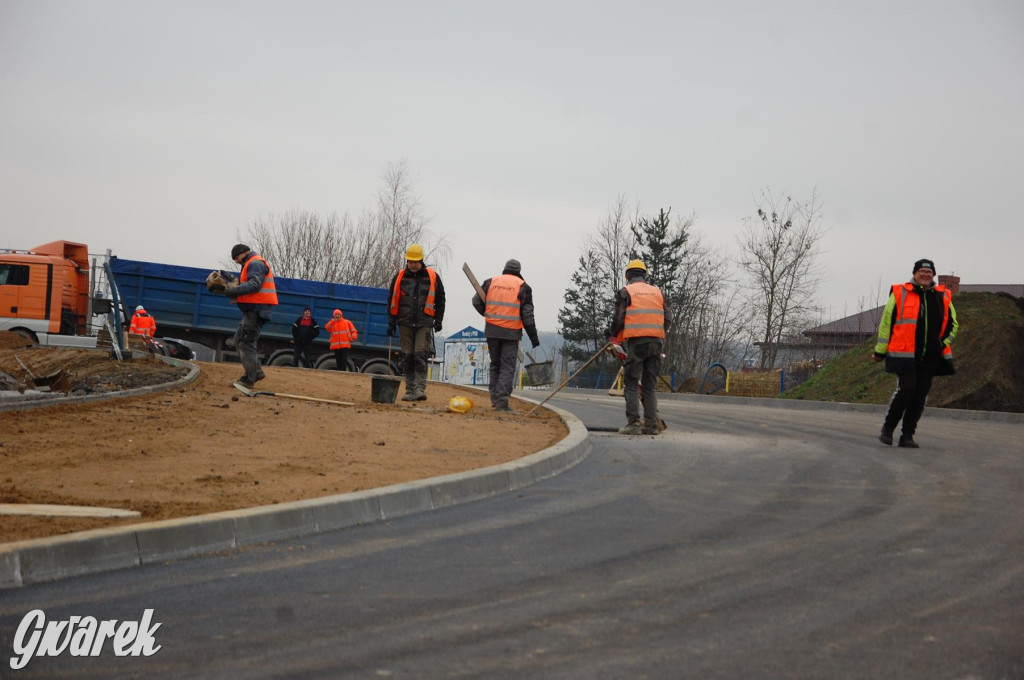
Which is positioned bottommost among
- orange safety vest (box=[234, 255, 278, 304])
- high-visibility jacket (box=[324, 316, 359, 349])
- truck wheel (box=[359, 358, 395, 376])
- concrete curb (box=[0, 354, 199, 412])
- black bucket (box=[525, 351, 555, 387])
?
concrete curb (box=[0, 354, 199, 412])

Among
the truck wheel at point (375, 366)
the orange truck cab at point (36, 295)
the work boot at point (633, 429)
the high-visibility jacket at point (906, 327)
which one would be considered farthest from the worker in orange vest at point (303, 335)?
the high-visibility jacket at point (906, 327)

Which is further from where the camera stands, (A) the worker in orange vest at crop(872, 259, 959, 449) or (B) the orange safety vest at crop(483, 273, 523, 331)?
(B) the orange safety vest at crop(483, 273, 523, 331)

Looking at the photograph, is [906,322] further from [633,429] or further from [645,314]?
[633,429]

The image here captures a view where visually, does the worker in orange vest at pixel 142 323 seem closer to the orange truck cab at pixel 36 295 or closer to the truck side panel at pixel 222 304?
the truck side panel at pixel 222 304

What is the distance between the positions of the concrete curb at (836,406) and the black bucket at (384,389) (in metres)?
7.13

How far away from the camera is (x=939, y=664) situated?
11.6ft

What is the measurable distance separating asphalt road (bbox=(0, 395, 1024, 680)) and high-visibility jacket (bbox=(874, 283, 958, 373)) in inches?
169

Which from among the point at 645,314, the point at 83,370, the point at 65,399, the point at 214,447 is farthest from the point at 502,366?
the point at 214,447

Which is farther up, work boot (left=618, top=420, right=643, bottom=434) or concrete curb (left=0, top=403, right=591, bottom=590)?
work boot (left=618, top=420, right=643, bottom=434)

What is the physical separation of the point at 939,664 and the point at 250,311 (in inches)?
445

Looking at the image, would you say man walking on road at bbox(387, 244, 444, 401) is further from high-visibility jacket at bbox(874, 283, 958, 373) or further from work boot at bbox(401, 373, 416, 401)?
high-visibility jacket at bbox(874, 283, 958, 373)

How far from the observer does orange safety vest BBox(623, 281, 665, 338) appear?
12.5 metres

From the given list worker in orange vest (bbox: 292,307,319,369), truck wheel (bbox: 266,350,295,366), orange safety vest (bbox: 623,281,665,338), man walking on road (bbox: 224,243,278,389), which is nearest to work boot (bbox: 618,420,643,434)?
orange safety vest (bbox: 623,281,665,338)

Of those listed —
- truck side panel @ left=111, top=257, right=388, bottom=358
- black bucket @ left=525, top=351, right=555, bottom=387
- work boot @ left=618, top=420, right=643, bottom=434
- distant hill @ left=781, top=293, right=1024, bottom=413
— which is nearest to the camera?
work boot @ left=618, top=420, right=643, bottom=434
